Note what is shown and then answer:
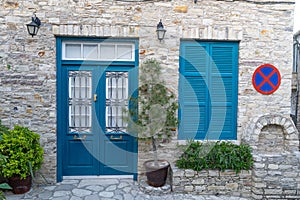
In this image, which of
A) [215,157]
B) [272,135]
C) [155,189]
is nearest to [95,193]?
[155,189]

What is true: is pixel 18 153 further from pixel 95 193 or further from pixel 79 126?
pixel 95 193

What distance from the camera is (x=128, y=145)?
4465mm

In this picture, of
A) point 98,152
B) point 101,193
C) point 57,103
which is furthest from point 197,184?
point 57,103

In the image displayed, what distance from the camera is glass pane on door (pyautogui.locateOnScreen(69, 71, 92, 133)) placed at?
4.36m

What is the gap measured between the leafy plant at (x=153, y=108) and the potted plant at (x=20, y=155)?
5.29 feet

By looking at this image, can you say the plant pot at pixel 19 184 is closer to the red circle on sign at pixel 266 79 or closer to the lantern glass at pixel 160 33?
the lantern glass at pixel 160 33

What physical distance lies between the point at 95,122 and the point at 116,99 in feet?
1.93

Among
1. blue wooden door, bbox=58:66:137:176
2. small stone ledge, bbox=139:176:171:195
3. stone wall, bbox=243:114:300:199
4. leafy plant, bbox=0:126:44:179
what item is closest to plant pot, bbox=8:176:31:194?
leafy plant, bbox=0:126:44:179

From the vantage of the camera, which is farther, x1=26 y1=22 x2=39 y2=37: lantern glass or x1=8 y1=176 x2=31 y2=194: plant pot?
x1=26 y1=22 x2=39 y2=37: lantern glass

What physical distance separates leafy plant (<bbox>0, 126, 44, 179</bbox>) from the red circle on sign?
4099 mm

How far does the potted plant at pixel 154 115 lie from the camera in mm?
3910

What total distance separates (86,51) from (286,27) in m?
3.83

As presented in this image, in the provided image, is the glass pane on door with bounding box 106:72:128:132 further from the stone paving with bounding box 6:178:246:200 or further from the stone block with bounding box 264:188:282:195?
the stone block with bounding box 264:188:282:195

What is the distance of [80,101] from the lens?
14.4ft
